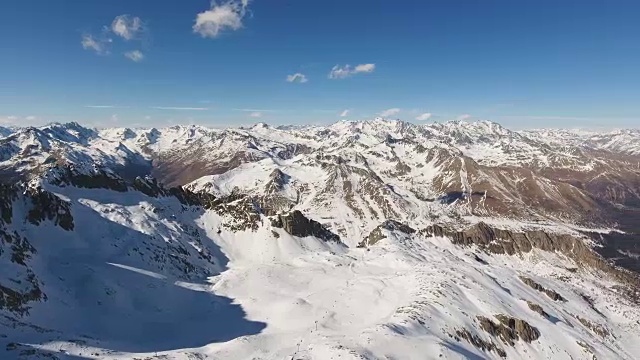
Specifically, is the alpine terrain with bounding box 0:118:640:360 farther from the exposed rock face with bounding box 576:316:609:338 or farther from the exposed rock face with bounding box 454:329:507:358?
the exposed rock face with bounding box 576:316:609:338

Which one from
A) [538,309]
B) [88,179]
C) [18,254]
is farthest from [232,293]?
[538,309]

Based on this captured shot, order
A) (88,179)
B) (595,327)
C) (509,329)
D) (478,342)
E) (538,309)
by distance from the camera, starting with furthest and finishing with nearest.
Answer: (88,179), (595,327), (538,309), (509,329), (478,342)

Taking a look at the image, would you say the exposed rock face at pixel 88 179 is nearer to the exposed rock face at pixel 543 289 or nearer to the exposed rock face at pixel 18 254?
the exposed rock face at pixel 18 254

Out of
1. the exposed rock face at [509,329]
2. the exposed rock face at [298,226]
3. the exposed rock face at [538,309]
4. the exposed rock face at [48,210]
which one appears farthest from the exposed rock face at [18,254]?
the exposed rock face at [538,309]

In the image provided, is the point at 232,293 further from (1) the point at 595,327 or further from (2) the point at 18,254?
(1) the point at 595,327

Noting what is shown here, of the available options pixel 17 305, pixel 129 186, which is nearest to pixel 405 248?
pixel 129 186
